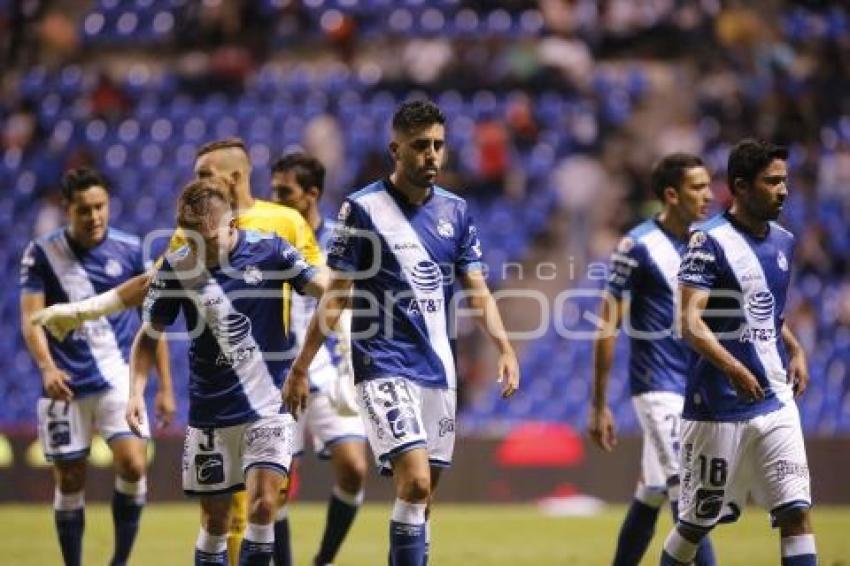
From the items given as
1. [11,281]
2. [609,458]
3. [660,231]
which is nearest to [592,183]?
[609,458]

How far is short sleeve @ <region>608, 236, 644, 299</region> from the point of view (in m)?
10.1

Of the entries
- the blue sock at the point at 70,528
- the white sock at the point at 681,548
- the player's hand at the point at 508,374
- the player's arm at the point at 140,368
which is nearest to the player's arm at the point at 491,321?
the player's hand at the point at 508,374

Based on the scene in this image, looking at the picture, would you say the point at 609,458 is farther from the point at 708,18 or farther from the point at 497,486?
the point at 708,18

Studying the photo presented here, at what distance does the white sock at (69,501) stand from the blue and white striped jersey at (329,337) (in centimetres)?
170

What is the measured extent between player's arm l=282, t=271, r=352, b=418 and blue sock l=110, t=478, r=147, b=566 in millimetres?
2603

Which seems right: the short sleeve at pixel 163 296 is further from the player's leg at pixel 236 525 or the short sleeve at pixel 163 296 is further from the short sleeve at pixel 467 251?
the short sleeve at pixel 467 251

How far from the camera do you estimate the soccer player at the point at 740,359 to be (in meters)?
8.18

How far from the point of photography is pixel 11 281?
21078 mm

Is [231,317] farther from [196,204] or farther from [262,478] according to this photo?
[262,478]

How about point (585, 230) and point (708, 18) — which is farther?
point (708, 18)

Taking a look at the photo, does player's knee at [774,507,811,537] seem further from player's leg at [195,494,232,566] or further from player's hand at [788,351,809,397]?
player's leg at [195,494,232,566]

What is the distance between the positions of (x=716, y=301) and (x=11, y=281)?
1453 cm

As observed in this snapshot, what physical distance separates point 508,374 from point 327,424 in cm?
278

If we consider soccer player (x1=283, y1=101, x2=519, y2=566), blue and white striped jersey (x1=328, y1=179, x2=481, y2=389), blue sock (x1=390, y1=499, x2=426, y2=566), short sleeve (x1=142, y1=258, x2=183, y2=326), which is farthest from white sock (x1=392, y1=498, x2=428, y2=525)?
short sleeve (x1=142, y1=258, x2=183, y2=326)
